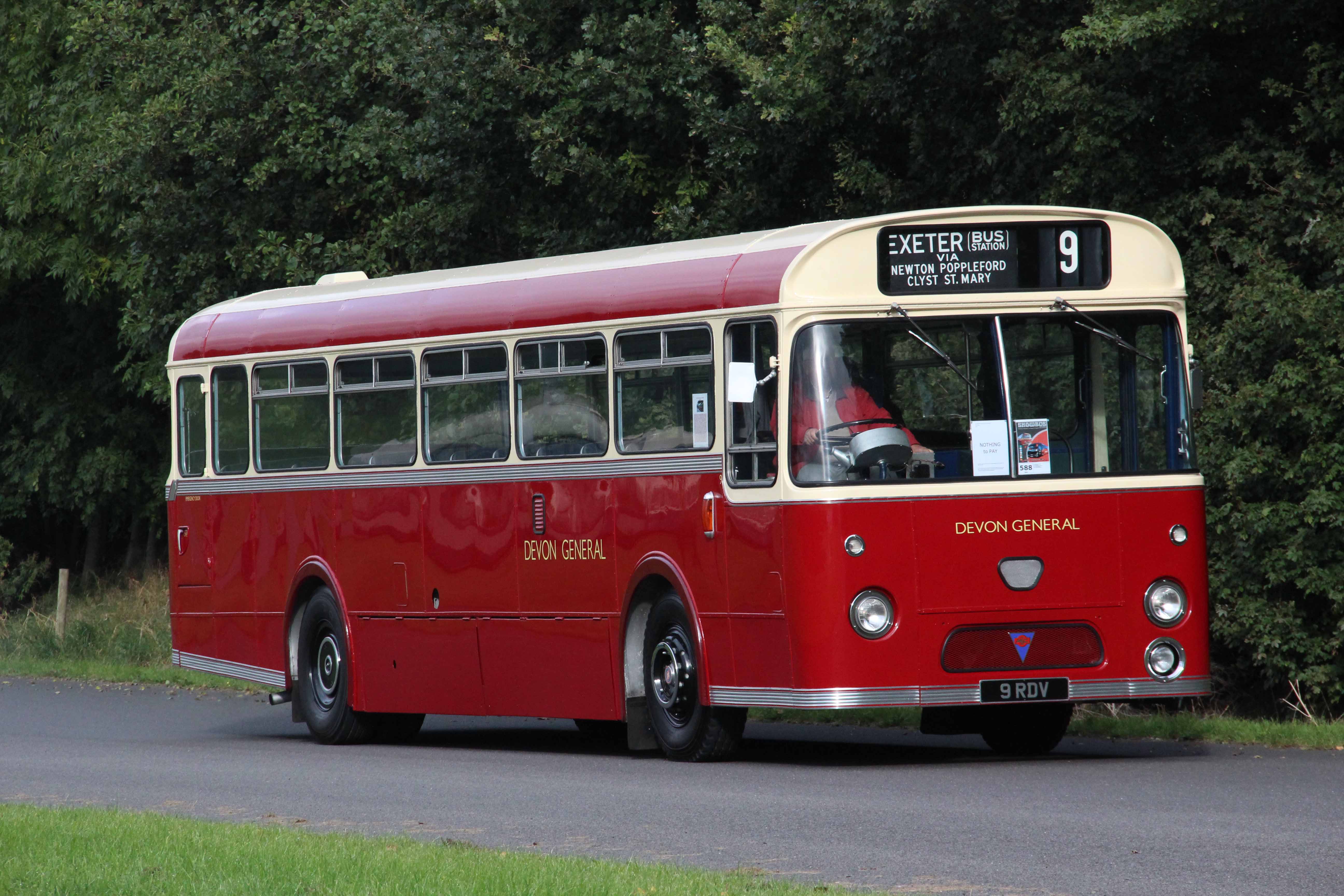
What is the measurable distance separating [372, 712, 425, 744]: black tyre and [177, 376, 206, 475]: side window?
2796mm

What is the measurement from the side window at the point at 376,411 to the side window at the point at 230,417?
146 cm

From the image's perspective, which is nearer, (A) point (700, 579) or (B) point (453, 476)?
(A) point (700, 579)

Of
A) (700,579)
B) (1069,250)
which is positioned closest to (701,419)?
(700,579)

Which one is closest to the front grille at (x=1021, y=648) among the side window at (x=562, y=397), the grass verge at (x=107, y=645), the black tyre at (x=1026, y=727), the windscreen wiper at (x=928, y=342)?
the black tyre at (x=1026, y=727)

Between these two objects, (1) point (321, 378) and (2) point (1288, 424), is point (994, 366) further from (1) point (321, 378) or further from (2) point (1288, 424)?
(1) point (321, 378)

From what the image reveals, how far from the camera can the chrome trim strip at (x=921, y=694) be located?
12789 mm

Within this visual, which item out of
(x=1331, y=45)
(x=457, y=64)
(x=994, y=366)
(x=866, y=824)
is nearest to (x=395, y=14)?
(x=457, y=64)

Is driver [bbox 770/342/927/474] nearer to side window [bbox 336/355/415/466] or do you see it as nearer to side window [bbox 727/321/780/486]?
side window [bbox 727/321/780/486]

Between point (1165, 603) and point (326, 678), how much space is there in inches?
269

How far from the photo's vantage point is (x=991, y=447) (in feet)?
42.9

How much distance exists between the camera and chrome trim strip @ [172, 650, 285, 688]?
17922 mm

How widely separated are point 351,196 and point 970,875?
19602 millimetres

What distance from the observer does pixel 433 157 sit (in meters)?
24.7

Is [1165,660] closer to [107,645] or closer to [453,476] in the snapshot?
[453,476]
